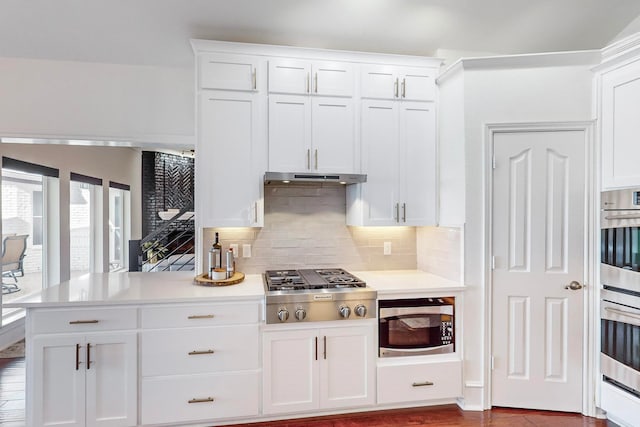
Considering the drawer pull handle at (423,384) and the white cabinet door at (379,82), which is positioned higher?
the white cabinet door at (379,82)

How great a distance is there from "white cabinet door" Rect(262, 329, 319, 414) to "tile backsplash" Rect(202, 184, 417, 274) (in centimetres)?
81

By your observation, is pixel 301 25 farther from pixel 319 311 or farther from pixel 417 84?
pixel 319 311

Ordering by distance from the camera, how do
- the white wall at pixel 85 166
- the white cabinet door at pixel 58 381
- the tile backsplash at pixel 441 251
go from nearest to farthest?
the white cabinet door at pixel 58 381 → the tile backsplash at pixel 441 251 → the white wall at pixel 85 166

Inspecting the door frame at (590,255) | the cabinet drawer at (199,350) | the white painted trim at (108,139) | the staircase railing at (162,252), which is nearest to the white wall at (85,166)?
the staircase railing at (162,252)

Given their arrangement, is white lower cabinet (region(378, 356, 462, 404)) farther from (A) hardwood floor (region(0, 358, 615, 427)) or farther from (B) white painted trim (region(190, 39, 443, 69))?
(B) white painted trim (region(190, 39, 443, 69))

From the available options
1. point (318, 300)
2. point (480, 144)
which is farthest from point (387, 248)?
point (480, 144)

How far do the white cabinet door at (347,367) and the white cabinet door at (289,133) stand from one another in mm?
1291

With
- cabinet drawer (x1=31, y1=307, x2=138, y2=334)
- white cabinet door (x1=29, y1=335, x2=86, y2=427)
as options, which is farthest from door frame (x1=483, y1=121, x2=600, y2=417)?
white cabinet door (x1=29, y1=335, x2=86, y2=427)

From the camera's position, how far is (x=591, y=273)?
8.45 ft

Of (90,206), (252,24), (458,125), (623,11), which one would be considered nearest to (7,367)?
(90,206)

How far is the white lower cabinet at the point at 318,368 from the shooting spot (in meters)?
2.44

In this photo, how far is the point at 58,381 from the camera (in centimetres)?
222

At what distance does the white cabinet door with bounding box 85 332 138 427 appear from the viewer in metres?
2.25

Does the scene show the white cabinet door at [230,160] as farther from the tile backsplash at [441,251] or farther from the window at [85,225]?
the window at [85,225]
